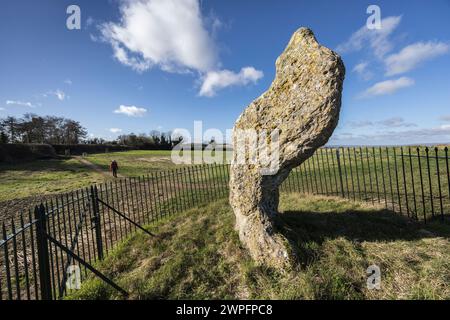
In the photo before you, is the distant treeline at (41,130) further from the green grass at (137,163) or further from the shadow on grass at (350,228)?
the shadow on grass at (350,228)

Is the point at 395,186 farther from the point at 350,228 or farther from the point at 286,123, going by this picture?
the point at 286,123

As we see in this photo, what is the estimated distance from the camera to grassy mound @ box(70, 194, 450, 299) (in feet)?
11.0

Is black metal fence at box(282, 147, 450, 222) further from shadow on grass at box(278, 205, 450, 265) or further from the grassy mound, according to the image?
the grassy mound

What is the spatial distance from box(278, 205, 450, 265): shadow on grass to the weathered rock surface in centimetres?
47

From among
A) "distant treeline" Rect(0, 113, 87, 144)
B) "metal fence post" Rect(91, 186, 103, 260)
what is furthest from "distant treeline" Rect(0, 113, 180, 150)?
"metal fence post" Rect(91, 186, 103, 260)

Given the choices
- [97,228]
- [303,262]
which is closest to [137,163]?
[97,228]

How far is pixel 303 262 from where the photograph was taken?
12.8 ft

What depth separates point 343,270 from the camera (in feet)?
11.8

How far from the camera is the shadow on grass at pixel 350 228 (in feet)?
14.7

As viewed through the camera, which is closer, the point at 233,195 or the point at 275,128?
the point at 275,128

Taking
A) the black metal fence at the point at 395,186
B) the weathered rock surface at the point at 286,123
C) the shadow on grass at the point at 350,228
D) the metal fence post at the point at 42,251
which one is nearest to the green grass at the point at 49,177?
the metal fence post at the point at 42,251
